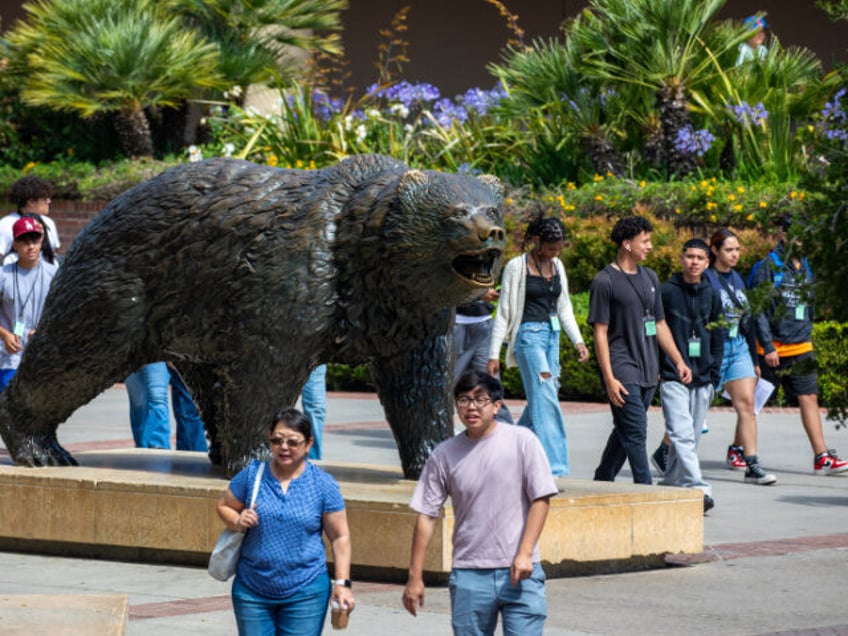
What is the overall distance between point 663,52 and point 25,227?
403 inches

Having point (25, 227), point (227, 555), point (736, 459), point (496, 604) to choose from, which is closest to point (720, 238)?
point (736, 459)

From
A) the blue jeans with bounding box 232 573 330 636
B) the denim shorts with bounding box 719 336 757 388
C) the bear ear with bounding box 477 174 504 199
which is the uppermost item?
the bear ear with bounding box 477 174 504 199

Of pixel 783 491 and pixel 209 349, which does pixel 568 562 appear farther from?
pixel 783 491

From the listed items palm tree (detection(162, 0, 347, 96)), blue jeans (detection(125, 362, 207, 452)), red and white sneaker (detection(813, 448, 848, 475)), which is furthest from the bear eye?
palm tree (detection(162, 0, 347, 96))

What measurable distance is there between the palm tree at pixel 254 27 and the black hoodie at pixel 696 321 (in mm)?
12636

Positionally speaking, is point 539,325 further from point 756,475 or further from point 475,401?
point 475,401

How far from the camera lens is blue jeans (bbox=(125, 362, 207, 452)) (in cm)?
1043

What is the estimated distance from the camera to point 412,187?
7.48 m

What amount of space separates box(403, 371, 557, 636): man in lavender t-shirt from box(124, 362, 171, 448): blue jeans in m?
5.21

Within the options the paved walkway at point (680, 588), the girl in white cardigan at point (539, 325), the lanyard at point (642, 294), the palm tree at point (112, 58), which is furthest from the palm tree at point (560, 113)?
the lanyard at point (642, 294)

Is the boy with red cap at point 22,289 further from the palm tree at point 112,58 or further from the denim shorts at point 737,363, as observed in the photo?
the palm tree at point 112,58

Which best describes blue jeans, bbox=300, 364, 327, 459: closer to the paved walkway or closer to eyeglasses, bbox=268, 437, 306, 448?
the paved walkway

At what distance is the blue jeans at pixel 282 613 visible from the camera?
519 cm

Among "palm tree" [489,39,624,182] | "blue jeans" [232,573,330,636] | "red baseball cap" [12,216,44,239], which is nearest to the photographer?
"blue jeans" [232,573,330,636]
